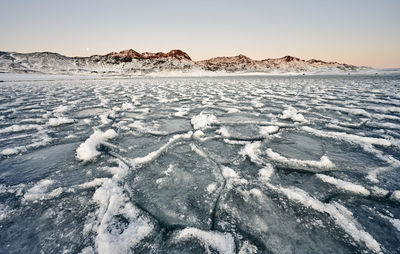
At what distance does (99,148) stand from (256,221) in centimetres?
181

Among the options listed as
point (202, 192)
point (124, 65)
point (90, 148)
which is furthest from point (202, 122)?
point (124, 65)

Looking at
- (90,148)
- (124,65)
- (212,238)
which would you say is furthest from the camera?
(124,65)

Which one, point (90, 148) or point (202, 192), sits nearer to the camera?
point (202, 192)

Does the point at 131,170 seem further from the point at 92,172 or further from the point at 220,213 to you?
the point at 220,213

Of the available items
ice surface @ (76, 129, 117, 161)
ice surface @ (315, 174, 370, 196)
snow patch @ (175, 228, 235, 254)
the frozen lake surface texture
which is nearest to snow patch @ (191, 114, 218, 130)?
the frozen lake surface texture

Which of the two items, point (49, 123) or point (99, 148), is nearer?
point (99, 148)

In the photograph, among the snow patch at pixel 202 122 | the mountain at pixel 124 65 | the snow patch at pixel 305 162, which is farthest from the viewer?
the mountain at pixel 124 65

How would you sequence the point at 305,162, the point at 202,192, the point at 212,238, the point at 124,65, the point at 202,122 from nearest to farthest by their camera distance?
the point at 212,238 < the point at 202,192 < the point at 305,162 < the point at 202,122 < the point at 124,65

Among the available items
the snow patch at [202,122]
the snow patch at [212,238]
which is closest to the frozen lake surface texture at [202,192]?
the snow patch at [212,238]

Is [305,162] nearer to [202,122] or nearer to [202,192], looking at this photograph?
[202,192]

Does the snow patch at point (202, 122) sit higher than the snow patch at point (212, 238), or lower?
lower

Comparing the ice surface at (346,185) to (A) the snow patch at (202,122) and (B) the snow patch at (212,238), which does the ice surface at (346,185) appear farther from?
(A) the snow patch at (202,122)

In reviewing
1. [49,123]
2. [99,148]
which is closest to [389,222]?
[99,148]

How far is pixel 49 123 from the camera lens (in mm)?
3156
